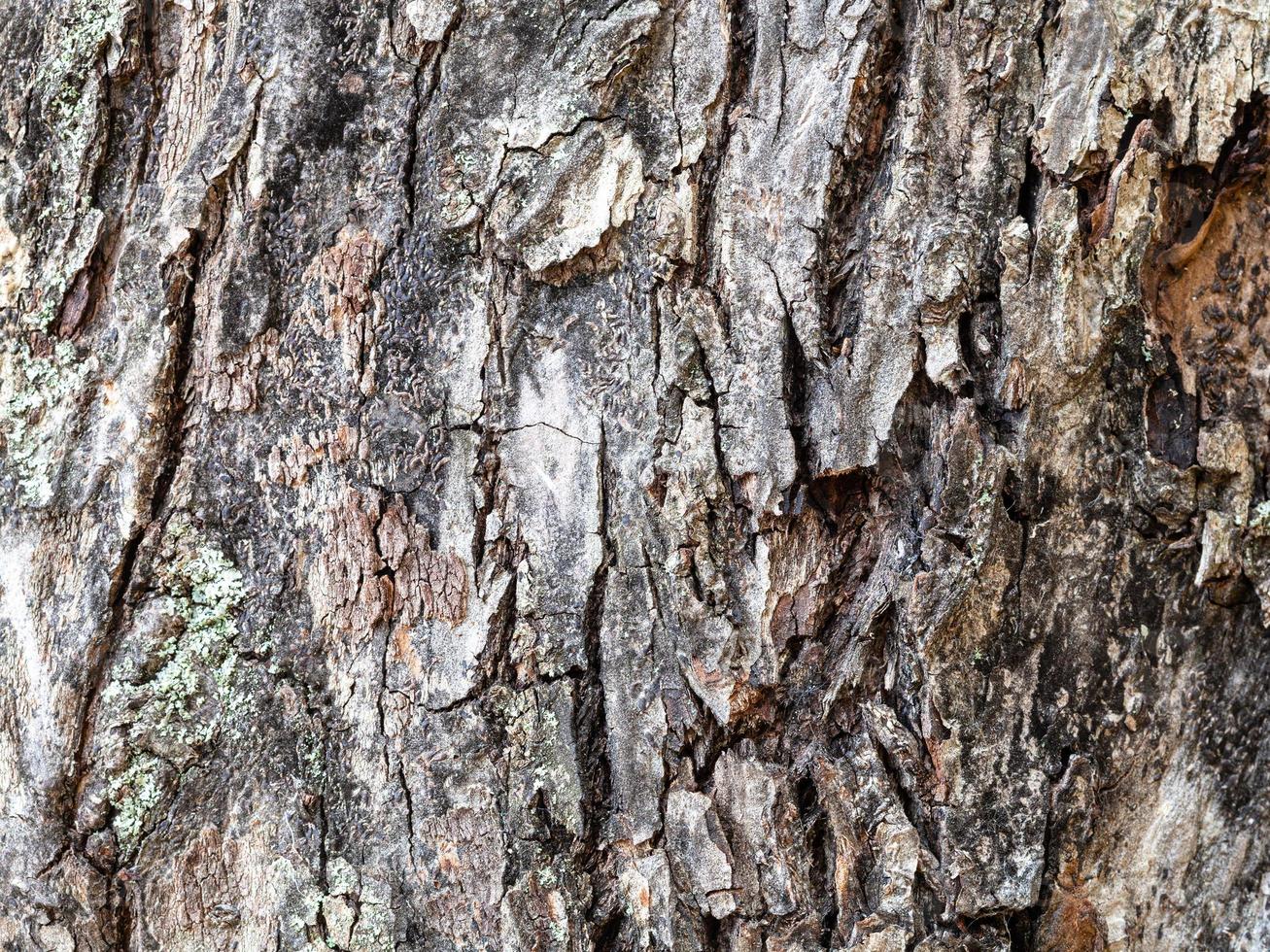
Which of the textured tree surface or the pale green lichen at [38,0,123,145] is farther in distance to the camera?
the pale green lichen at [38,0,123,145]

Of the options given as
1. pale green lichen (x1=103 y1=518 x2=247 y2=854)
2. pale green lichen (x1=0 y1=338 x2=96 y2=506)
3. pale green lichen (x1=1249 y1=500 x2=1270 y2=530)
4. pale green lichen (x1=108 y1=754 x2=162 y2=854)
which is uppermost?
pale green lichen (x1=0 y1=338 x2=96 y2=506)

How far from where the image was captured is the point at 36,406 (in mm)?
1357

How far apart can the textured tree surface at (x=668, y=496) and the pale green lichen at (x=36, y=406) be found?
23mm

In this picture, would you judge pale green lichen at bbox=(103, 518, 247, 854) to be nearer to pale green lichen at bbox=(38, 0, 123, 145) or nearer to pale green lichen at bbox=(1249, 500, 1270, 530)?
pale green lichen at bbox=(38, 0, 123, 145)

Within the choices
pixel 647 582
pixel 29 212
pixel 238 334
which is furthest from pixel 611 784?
pixel 29 212

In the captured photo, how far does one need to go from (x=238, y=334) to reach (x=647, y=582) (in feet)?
2.24

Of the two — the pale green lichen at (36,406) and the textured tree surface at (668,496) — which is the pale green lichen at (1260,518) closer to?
the textured tree surface at (668,496)

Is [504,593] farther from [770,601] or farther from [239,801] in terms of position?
[239,801]

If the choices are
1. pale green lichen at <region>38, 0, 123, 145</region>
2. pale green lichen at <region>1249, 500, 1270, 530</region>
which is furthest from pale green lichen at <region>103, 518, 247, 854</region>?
pale green lichen at <region>1249, 500, 1270, 530</region>

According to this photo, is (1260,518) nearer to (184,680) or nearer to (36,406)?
(184,680)

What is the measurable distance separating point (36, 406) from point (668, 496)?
953 mm

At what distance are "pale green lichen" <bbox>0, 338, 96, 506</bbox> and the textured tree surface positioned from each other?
0.07 ft

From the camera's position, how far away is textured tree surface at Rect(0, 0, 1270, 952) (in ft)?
4.00

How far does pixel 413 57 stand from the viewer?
1.29 meters
